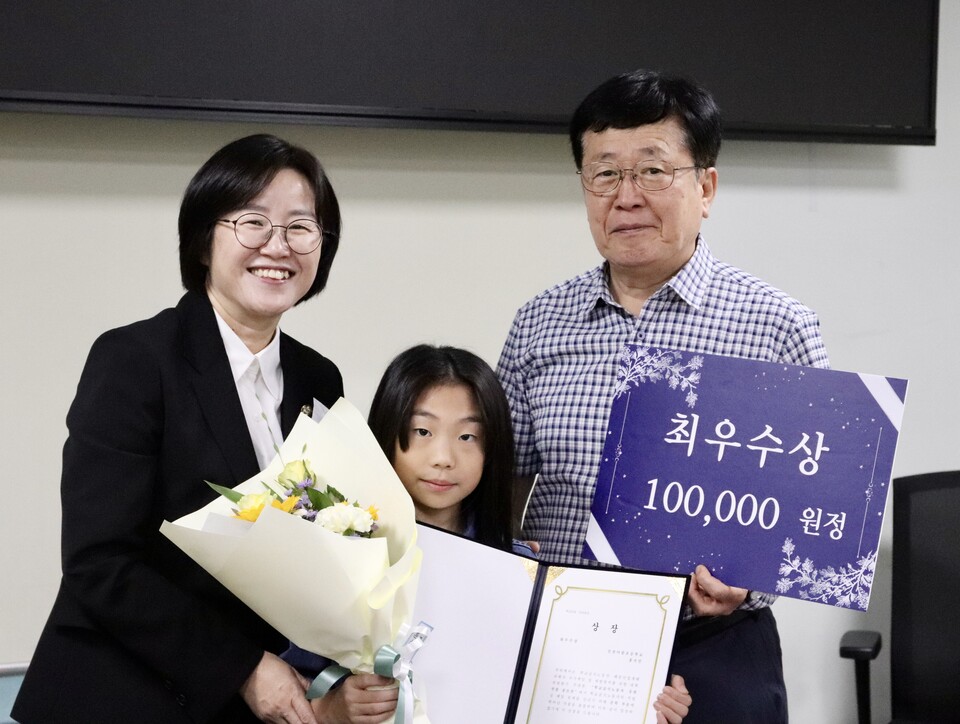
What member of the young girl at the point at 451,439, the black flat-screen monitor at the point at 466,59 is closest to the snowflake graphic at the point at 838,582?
the young girl at the point at 451,439

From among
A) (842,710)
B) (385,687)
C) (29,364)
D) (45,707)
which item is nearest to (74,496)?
(45,707)

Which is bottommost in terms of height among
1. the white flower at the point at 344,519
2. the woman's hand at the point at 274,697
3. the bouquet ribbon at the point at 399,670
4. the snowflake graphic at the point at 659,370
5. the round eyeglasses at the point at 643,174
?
the woman's hand at the point at 274,697

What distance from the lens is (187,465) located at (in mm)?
1430

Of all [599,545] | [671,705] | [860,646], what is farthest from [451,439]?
[860,646]

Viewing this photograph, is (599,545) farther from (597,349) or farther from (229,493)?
(229,493)

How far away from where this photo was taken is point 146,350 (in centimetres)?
143

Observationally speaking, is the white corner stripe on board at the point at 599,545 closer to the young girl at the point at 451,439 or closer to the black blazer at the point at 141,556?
the young girl at the point at 451,439

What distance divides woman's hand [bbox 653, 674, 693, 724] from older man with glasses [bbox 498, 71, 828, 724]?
234 millimetres

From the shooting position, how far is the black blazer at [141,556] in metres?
1.36

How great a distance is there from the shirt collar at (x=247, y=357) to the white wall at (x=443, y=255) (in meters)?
0.90

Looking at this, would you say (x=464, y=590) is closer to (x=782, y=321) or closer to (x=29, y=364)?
(x=782, y=321)

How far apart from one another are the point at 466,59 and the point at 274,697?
1.57 metres

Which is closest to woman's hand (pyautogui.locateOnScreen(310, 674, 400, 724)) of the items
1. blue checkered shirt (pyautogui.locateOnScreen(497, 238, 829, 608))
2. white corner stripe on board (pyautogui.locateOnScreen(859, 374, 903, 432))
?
blue checkered shirt (pyautogui.locateOnScreen(497, 238, 829, 608))

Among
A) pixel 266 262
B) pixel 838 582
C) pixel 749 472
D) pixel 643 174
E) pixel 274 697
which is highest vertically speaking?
pixel 643 174
